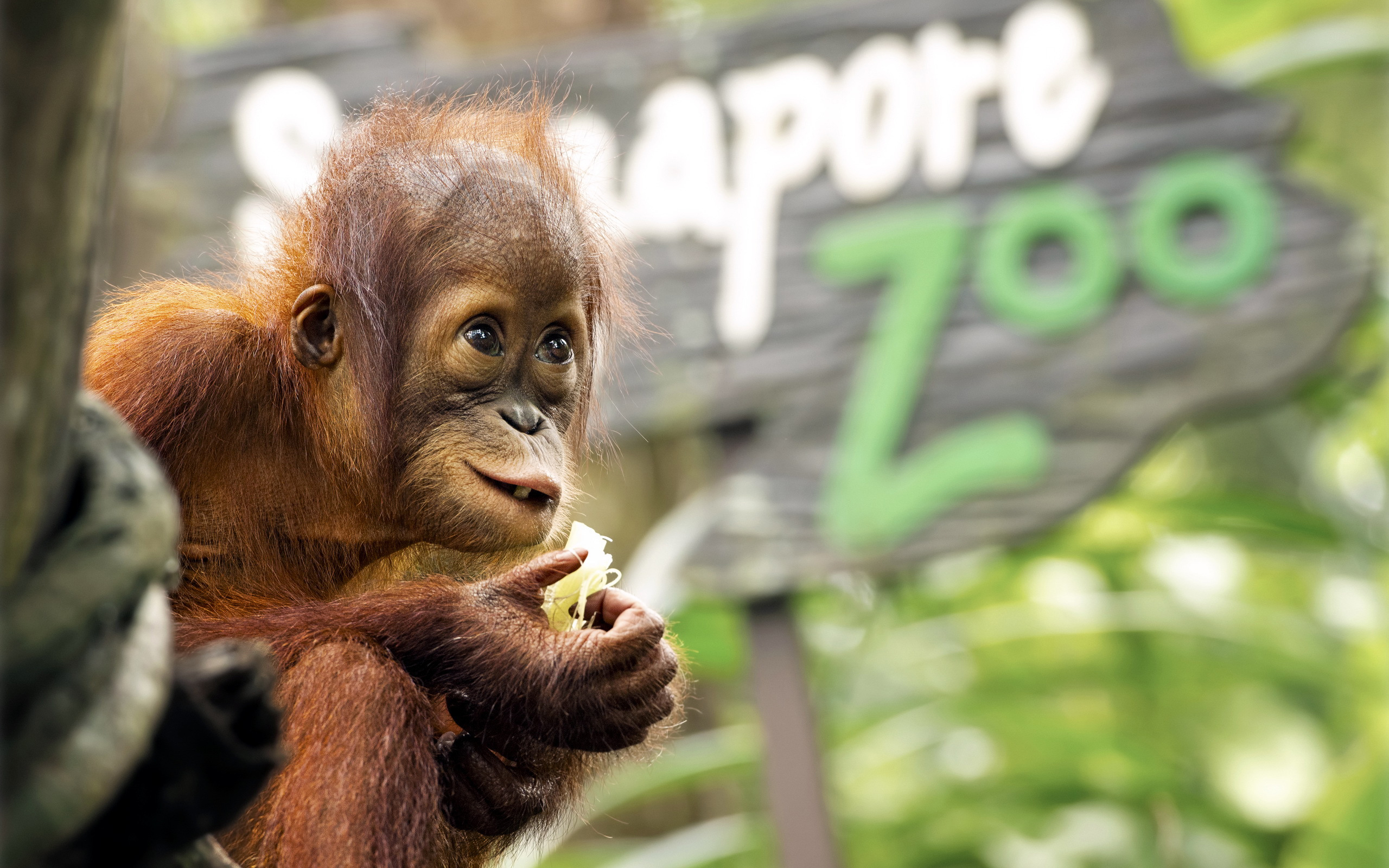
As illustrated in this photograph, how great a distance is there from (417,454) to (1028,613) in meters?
2.98

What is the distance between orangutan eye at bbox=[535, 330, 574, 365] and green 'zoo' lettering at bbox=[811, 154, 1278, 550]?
162cm

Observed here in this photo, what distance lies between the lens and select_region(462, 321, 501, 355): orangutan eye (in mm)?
1779

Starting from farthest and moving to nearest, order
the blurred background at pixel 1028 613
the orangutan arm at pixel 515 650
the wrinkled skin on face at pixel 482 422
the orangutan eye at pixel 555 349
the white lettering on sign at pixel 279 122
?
1. the white lettering on sign at pixel 279 122
2. the blurred background at pixel 1028 613
3. the orangutan eye at pixel 555 349
4. the wrinkled skin on face at pixel 482 422
5. the orangutan arm at pixel 515 650

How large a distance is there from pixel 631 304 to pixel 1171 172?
1.87 metres

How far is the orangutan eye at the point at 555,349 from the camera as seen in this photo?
1.86m

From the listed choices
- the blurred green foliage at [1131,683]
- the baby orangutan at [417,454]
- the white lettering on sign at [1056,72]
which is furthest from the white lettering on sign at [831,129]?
the baby orangutan at [417,454]

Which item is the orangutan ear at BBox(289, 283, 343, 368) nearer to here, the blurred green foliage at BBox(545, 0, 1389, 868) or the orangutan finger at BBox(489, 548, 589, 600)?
the orangutan finger at BBox(489, 548, 589, 600)

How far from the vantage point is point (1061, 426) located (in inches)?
133

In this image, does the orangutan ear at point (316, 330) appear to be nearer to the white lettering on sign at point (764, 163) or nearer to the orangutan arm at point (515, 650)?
the orangutan arm at point (515, 650)

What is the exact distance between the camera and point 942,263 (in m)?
3.52

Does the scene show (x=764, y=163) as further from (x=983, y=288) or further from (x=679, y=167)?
(x=983, y=288)

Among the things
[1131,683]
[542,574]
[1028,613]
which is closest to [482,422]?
[542,574]

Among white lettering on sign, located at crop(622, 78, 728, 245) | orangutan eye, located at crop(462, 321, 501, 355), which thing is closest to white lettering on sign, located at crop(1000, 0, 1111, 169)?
white lettering on sign, located at crop(622, 78, 728, 245)

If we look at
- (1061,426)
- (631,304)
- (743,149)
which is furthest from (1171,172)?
(631,304)
